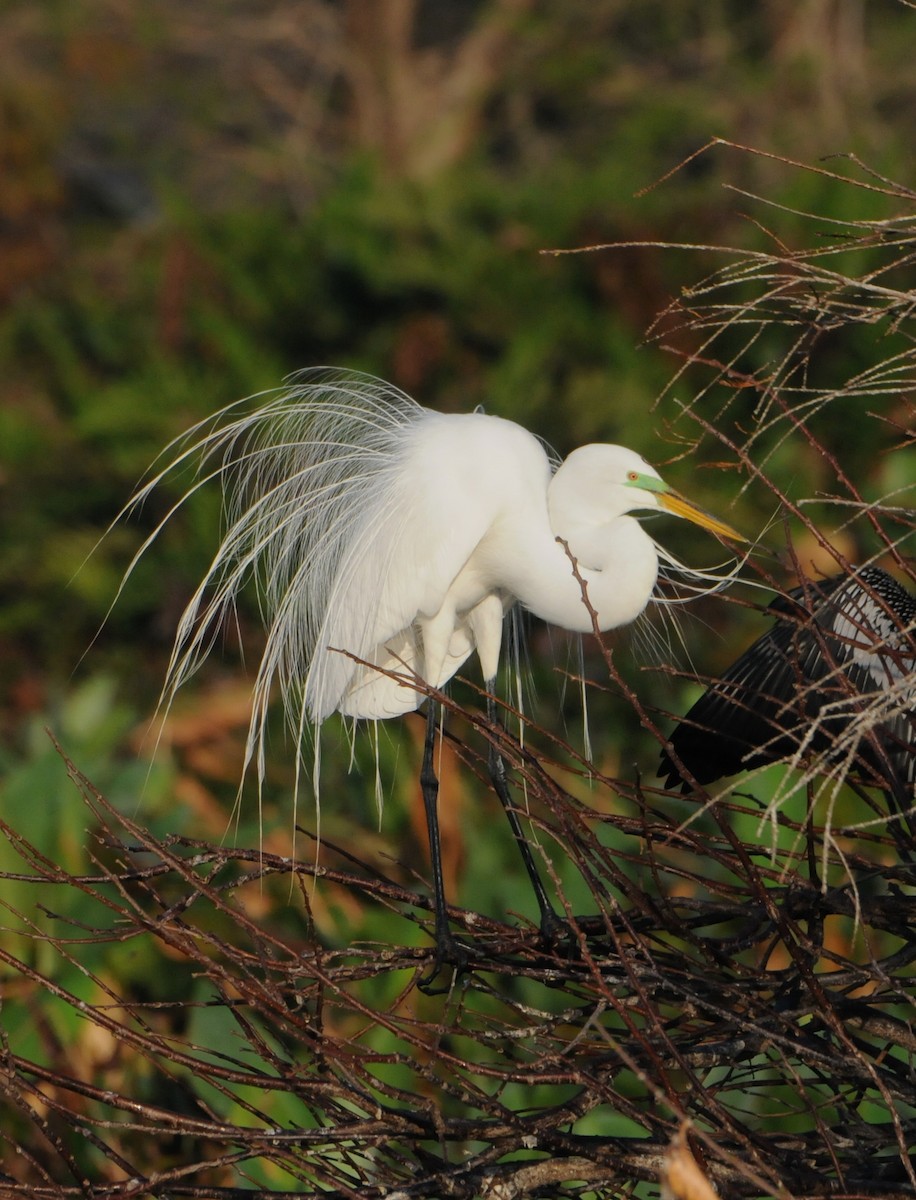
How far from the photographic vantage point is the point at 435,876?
6.93 feet

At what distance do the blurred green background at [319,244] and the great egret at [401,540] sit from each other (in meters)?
0.38

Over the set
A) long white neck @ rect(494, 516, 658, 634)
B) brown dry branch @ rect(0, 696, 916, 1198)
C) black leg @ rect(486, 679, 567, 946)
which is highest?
long white neck @ rect(494, 516, 658, 634)

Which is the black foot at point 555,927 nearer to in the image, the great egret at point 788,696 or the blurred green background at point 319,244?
the great egret at point 788,696

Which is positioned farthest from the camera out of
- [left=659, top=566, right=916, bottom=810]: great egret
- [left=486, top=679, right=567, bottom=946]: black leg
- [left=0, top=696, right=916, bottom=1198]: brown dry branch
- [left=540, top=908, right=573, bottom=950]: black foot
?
[left=486, top=679, right=567, bottom=946]: black leg

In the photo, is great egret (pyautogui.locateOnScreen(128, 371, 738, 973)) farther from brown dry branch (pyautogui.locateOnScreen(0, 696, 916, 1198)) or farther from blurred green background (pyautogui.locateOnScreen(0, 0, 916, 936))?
brown dry branch (pyautogui.locateOnScreen(0, 696, 916, 1198))

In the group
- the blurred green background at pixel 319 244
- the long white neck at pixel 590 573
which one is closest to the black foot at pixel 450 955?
the long white neck at pixel 590 573

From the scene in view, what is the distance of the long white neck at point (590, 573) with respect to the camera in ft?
6.49

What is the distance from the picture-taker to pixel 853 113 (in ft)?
29.5

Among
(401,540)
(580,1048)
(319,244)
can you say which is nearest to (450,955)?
(580,1048)

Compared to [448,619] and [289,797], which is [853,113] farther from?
[448,619]

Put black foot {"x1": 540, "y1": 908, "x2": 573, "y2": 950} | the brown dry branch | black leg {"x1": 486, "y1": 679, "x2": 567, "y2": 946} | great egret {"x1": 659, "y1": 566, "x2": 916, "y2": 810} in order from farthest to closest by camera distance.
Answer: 1. black leg {"x1": 486, "y1": 679, "x2": 567, "y2": 946}
2. black foot {"x1": 540, "y1": 908, "x2": 573, "y2": 950}
3. great egret {"x1": 659, "y1": 566, "x2": 916, "y2": 810}
4. the brown dry branch

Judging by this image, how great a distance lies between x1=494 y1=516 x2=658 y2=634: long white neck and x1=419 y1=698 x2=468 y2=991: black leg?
212 mm

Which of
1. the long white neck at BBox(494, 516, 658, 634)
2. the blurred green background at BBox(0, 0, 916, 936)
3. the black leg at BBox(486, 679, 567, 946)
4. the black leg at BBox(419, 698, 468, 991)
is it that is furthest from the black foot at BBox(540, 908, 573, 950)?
the blurred green background at BBox(0, 0, 916, 936)

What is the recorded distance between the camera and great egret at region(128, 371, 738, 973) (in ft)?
6.61
